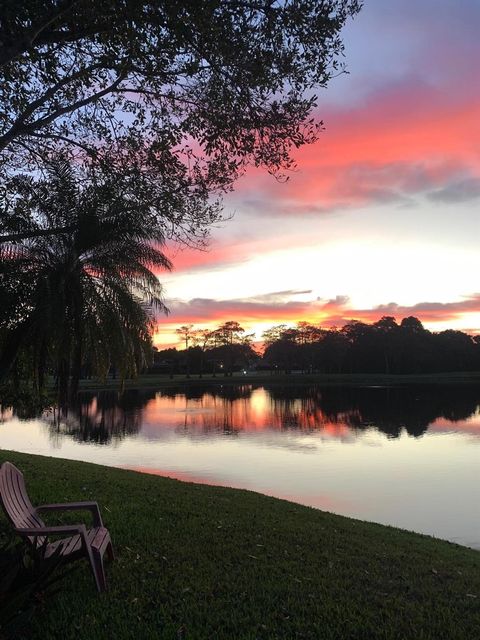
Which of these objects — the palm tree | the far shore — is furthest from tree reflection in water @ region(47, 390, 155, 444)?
the far shore

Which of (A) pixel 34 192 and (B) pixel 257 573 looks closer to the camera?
(B) pixel 257 573

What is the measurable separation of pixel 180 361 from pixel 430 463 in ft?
296

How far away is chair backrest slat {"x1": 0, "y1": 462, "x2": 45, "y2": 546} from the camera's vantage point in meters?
4.28

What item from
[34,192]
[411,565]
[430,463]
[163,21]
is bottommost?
[430,463]

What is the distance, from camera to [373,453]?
20625 mm

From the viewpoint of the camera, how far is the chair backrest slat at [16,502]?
428 cm

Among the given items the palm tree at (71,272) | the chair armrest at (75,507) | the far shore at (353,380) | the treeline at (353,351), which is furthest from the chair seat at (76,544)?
the treeline at (353,351)

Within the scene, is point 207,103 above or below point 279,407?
above

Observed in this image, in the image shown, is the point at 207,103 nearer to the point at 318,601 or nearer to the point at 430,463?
the point at 318,601

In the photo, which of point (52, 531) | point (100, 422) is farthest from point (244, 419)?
point (52, 531)

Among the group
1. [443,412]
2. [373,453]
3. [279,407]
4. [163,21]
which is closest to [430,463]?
[373,453]

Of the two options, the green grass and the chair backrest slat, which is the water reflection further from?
the chair backrest slat

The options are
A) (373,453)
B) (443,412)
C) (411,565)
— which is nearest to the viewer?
(411,565)

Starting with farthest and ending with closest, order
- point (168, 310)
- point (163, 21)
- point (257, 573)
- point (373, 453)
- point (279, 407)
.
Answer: point (279, 407) < point (373, 453) < point (168, 310) < point (163, 21) < point (257, 573)
